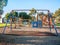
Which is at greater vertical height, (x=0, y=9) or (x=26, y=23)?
(x=0, y=9)

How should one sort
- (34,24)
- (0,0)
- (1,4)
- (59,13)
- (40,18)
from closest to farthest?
(0,0), (1,4), (34,24), (40,18), (59,13)

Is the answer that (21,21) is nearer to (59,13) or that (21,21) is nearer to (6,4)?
(6,4)

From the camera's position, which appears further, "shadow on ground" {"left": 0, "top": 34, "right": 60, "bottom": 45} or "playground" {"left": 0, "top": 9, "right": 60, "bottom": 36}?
"playground" {"left": 0, "top": 9, "right": 60, "bottom": 36}

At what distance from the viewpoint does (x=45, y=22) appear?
24.4m

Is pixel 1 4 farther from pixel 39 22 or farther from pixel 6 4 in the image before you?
pixel 39 22

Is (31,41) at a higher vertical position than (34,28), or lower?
higher

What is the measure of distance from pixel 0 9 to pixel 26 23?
19.2 ft

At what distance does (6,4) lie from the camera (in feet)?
64.4

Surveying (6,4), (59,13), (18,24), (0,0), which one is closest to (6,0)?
(6,4)

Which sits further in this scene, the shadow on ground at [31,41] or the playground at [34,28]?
the playground at [34,28]

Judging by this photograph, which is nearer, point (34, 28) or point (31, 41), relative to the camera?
point (31, 41)

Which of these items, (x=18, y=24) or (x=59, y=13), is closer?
(x=18, y=24)

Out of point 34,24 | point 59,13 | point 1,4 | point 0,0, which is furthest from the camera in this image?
point 59,13

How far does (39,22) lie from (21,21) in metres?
4.58
